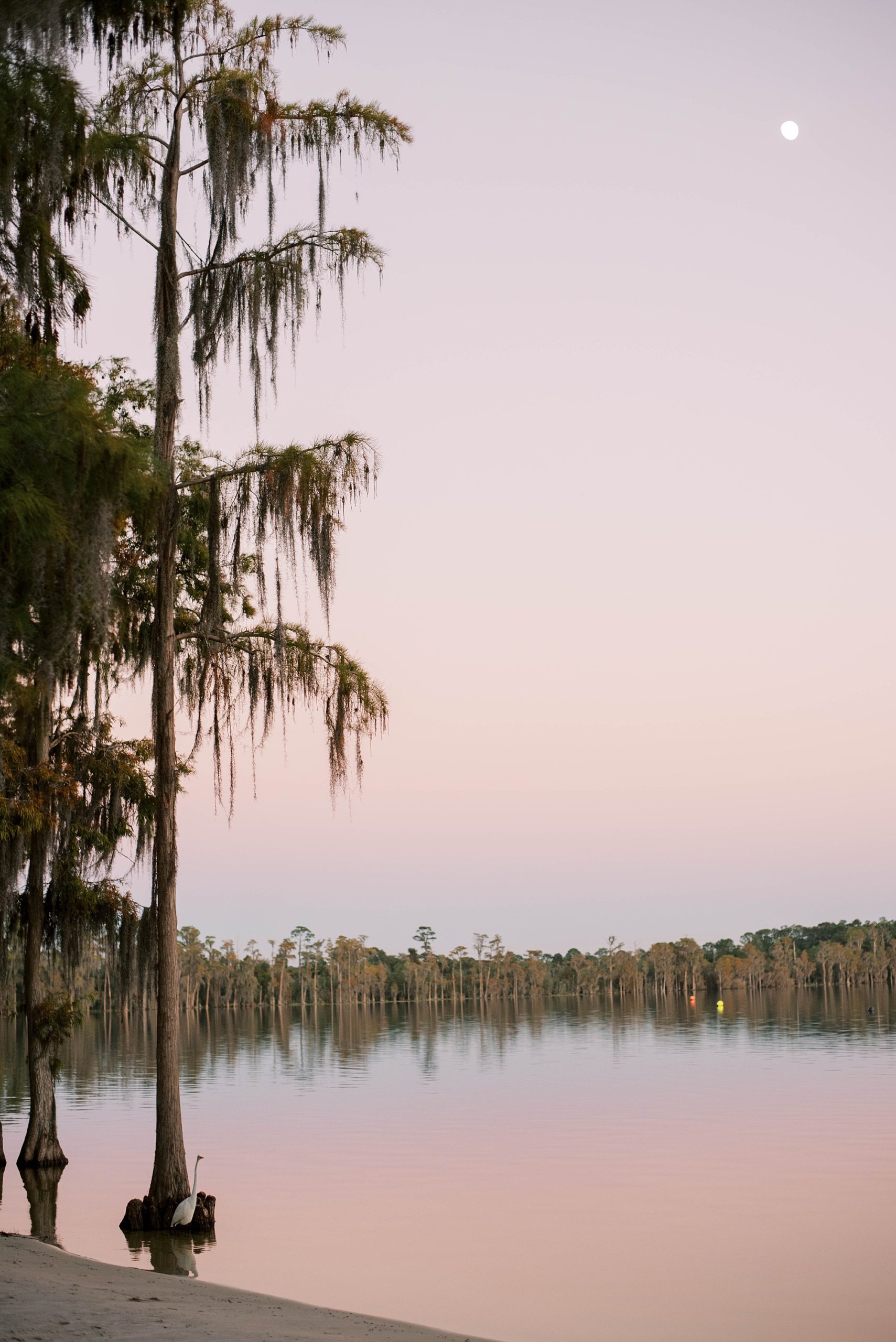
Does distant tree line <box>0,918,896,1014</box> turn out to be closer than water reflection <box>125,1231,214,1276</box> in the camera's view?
No

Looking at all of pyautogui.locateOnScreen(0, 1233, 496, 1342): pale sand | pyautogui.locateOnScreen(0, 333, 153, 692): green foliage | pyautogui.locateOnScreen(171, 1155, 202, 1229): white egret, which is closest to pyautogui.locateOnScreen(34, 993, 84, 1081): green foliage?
pyautogui.locateOnScreen(171, 1155, 202, 1229): white egret

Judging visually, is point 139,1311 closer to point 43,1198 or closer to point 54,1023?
point 43,1198

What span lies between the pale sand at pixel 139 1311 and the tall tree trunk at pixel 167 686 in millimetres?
2687

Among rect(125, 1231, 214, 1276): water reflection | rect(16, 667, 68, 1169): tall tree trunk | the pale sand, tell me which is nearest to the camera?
the pale sand

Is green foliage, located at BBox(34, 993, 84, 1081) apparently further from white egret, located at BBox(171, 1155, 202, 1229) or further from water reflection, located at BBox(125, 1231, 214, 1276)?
white egret, located at BBox(171, 1155, 202, 1229)

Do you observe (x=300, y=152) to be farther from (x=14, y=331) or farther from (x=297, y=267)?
(x=14, y=331)

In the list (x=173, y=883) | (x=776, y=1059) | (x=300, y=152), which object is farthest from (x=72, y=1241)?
(x=776, y=1059)

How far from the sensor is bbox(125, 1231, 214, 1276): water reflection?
45.1ft

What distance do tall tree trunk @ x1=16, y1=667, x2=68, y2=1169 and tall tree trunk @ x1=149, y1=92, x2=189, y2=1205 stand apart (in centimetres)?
294

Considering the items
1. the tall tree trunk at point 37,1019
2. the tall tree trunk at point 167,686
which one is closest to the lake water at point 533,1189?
the tall tree trunk at point 37,1019

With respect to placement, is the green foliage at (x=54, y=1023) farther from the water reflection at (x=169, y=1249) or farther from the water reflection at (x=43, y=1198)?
the water reflection at (x=169, y=1249)

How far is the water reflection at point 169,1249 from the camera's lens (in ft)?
45.1

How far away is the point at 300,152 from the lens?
55.3ft

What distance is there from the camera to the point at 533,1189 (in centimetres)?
2127
